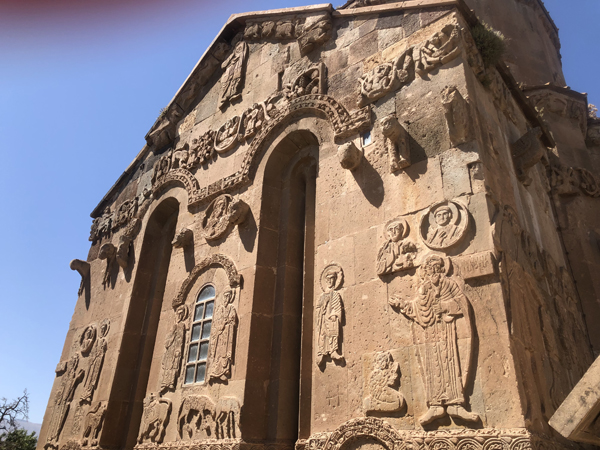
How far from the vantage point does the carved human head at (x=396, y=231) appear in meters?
5.51

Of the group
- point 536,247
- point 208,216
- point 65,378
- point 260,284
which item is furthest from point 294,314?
point 65,378

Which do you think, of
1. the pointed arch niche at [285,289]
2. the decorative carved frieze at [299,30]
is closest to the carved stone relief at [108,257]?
the pointed arch niche at [285,289]

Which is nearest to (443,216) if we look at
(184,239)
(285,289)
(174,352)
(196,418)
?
(285,289)

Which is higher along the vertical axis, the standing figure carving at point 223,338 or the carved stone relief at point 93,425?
the standing figure carving at point 223,338

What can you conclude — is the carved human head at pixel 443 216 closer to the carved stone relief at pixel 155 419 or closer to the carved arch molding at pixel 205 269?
the carved arch molding at pixel 205 269

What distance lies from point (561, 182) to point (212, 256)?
21.9ft

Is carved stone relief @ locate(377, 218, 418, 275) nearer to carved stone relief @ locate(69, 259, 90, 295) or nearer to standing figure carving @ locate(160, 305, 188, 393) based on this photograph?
standing figure carving @ locate(160, 305, 188, 393)

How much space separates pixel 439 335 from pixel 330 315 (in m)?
1.49

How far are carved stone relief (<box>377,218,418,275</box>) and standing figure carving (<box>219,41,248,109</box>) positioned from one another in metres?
5.47

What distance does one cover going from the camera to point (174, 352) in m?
7.77

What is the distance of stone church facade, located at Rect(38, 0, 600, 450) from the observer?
4.71m

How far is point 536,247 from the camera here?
6.28 meters

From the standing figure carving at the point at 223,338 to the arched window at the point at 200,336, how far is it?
291mm

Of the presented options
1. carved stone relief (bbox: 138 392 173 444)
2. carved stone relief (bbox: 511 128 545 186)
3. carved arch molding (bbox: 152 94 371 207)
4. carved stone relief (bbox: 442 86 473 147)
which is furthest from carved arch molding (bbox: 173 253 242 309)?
carved stone relief (bbox: 511 128 545 186)
